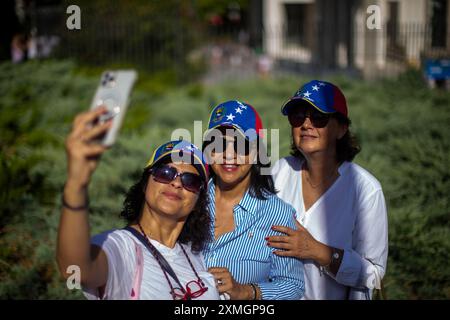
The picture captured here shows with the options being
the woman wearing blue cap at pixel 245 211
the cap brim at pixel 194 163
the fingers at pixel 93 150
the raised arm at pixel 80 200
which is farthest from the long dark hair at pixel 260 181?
the fingers at pixel 93 150

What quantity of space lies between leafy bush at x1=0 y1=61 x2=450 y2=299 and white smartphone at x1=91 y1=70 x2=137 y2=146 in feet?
8.16

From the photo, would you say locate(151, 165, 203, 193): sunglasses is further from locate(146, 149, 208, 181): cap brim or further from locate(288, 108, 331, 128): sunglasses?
locate(288, 108, 331, 128): sunglasses

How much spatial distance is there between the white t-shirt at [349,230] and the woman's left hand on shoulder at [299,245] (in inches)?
4.4

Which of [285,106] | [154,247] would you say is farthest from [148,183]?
[285,106]

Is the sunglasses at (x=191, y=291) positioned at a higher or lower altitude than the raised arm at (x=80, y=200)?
lower

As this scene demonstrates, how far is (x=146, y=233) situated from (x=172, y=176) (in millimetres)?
261

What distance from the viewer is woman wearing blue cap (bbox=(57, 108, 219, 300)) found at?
1.56 meters

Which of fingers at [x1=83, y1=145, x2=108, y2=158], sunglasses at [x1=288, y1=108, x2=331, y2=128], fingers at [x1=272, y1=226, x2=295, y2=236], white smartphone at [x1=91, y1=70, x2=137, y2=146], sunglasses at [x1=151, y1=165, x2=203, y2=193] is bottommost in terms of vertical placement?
fingers at [x1=272, y1=226, x2=295, y2=236]

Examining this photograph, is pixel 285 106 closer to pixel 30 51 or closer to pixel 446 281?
pixel 446 281

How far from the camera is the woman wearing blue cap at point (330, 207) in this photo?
2510mm

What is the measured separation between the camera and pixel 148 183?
2.30m

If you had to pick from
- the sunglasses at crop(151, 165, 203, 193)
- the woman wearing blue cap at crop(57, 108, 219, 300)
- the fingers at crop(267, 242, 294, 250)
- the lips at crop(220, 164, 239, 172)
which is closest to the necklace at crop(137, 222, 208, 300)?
the woman wearing blue cap at crop(57, 108, 219, 300)

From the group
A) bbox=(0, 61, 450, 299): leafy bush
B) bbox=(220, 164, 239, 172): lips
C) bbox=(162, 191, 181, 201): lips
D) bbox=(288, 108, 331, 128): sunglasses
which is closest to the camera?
bbox=(162, 191, 181, 201): lips

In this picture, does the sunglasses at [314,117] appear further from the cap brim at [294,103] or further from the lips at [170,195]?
the lips at [170,195]
